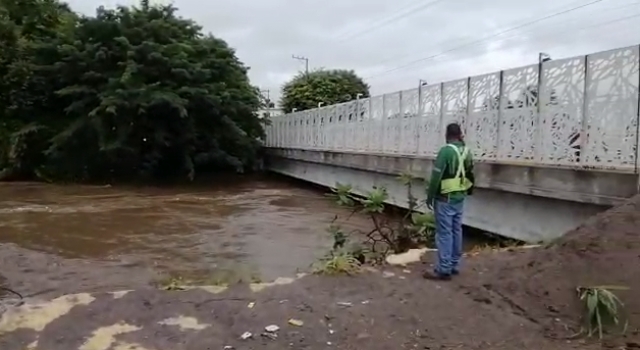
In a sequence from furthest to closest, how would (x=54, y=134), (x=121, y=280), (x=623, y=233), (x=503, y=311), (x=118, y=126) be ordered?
(x=54, y=134), (x=118, y=126), (x=121, y=280), (x=623, y=233), (x=503, y=311)

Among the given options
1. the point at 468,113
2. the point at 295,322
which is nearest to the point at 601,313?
the point at 295,322

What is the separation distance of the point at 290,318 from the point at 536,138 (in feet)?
19.9

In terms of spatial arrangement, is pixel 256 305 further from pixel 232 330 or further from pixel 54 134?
pixel 54 134

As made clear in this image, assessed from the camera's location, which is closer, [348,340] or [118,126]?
[348,340]

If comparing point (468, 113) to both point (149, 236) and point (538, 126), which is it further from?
point (149, 236)

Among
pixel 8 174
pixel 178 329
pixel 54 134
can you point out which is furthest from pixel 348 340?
pixel 8 174

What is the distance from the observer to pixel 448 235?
5562mm

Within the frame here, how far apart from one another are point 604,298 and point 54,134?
2611cm

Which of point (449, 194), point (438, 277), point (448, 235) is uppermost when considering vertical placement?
point (449, 194)

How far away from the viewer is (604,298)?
4234 millimetres

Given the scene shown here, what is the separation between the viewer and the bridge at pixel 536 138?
7.55m

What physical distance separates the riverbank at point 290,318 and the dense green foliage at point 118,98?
19678 millimetres

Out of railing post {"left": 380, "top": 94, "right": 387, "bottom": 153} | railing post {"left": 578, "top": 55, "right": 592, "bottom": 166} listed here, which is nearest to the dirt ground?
railing post {"left": 578, "top": 55, "right": 592, "bottom": 166}

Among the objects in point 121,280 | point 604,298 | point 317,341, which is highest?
point 604,298
